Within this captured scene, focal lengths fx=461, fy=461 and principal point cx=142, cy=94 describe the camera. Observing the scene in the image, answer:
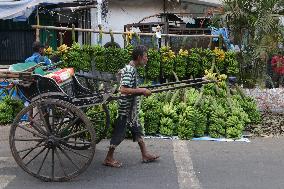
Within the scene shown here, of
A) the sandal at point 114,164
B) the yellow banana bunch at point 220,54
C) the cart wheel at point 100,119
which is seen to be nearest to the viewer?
the sandal at point 114,164

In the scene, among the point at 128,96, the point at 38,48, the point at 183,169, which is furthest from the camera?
the point at 38,48

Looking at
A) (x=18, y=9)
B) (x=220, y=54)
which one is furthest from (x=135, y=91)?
(x=18, y=9)

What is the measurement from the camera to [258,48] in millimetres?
9180

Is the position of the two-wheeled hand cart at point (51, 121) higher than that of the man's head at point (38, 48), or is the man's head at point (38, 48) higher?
the man's head at point (38, 48)

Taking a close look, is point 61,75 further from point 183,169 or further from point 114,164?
point 183,169

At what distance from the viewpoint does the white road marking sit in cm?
567

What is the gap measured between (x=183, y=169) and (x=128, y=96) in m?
1.25

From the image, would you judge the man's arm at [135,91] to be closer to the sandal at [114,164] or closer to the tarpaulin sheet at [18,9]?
the sandal at [114,164]

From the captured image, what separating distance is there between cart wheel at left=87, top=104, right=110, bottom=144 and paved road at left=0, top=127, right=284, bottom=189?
1.08ft

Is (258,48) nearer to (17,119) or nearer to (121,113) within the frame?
(121,113)

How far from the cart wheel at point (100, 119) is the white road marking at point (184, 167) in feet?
3.74

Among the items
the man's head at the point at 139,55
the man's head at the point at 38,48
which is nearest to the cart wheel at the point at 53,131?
the man's head at the point at 139,55

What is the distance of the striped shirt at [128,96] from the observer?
604 centimetres

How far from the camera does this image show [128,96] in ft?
19.8
